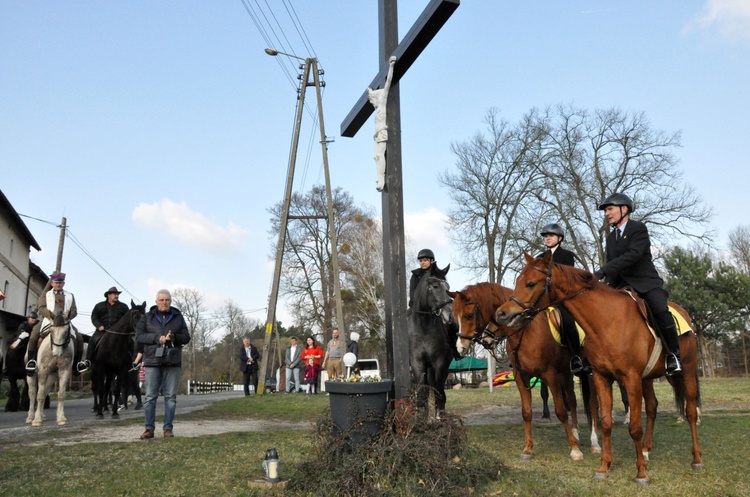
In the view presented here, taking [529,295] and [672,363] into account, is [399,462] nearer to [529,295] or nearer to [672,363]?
[529,295]

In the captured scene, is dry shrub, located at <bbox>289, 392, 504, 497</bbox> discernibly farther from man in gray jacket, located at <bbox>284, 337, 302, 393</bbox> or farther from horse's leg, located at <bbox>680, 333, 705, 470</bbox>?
man in gray jacket, located at <bbox>284, 337, 302, 393</bbox>

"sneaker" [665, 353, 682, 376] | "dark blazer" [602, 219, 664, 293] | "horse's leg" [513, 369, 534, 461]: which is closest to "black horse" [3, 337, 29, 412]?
"horse's leg" [513, 369, 534, 461]

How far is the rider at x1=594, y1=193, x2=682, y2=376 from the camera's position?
5.80 meters

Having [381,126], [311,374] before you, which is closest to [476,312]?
[381,126]

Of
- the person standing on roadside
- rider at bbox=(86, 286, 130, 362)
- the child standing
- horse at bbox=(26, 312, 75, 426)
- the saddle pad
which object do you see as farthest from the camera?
the child standing

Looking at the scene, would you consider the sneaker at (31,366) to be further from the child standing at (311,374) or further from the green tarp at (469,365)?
the green tarp at (469,365)

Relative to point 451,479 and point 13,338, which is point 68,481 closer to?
point 451,479

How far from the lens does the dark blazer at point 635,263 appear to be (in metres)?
A: 6.07

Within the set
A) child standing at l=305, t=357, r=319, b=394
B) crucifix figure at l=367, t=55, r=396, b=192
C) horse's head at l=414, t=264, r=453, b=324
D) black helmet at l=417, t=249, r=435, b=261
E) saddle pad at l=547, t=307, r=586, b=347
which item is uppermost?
crucifix figure at l=367, t=55, r=396, b=192

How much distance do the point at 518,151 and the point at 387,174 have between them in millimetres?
28655

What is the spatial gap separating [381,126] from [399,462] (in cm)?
302

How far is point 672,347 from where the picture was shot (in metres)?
5.84

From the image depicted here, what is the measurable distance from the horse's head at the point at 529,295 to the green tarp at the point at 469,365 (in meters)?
27.8

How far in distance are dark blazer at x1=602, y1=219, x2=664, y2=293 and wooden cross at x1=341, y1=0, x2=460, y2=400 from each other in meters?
2.22
